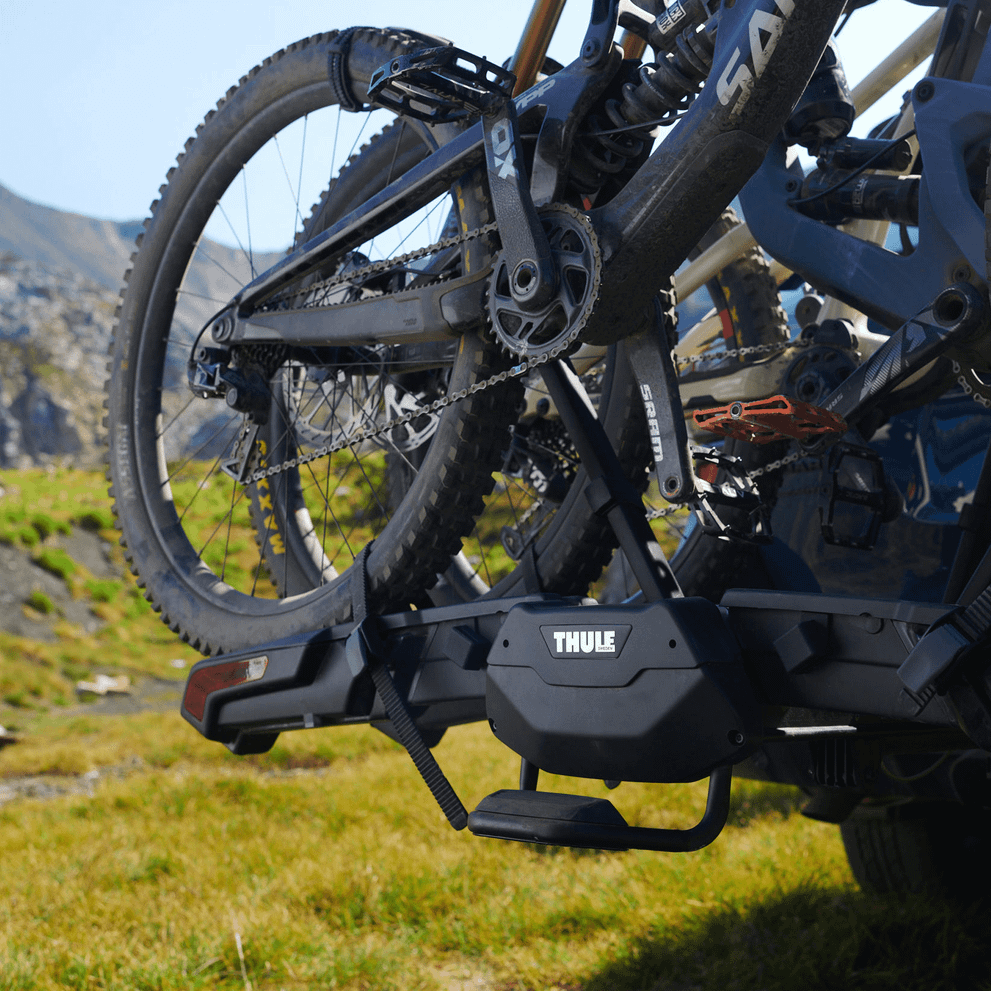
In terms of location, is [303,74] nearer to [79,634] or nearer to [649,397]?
[649,397]

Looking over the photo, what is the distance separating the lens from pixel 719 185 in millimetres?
1437

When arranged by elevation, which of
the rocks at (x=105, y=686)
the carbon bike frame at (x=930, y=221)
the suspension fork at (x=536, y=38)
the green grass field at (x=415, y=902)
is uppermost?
the suspension fork at (x=536, y=38)

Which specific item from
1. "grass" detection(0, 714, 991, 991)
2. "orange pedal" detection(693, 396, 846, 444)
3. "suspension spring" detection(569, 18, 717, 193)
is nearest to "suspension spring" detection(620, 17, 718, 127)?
"suspension spring" detection(569, 18, 717, 193)

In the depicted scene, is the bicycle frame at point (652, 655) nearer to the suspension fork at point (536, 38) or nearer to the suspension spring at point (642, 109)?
the suspension spring at point (642, 109)

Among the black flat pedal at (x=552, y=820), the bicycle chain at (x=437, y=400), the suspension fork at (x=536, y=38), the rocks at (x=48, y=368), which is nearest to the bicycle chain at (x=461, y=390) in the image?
the bicycle chain at (x=437, y=400)

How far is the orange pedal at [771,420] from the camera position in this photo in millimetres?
1445

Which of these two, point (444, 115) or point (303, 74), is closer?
point (444, 115)

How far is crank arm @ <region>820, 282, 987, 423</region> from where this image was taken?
1.40 m

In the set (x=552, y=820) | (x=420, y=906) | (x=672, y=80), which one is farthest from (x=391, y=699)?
(x=420, y=906)

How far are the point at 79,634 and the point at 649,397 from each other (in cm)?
1204

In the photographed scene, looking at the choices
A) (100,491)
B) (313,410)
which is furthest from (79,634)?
(313,410)

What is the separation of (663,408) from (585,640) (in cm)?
43

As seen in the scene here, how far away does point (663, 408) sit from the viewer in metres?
1.57

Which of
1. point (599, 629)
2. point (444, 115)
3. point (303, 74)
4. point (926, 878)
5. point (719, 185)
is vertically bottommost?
point (926, 878)
